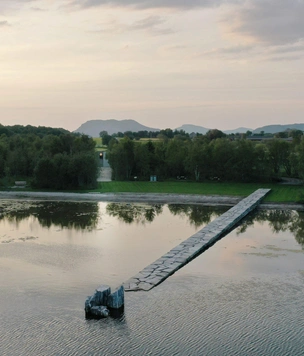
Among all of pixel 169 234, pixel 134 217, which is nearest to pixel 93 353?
pixel 169 234

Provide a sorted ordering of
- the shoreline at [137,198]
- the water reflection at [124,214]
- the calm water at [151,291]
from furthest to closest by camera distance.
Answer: the shoreline at [137,198] → the water reflection at [124,214] → the calm water at [151,291]

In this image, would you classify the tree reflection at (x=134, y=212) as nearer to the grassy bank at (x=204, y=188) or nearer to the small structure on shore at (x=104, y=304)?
the grassy bank at (x=204, y=188)

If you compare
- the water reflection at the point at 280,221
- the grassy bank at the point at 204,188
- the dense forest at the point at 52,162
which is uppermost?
the dense forest at the point at 52,162

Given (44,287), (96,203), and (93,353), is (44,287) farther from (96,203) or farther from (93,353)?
(96,203)

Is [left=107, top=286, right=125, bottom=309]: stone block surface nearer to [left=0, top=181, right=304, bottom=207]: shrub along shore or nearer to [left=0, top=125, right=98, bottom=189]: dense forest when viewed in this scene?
[left=0, top=181, right=304, bottom=207]: shrub along shore

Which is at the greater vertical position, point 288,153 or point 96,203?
point 288,153

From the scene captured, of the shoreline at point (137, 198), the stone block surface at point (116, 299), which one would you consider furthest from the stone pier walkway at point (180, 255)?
the shoreline at point (137, 198)
